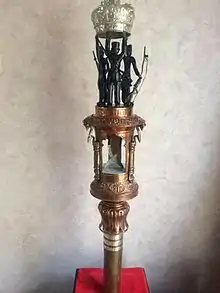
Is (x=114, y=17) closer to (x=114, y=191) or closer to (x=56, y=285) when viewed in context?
(x=114, y=191)

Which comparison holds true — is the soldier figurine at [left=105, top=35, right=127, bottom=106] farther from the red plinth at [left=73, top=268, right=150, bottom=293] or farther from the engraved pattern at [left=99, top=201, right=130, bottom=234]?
the red plinth at [left=73, top=268, right=150, bottom=293]

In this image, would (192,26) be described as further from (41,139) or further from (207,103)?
(41,139)

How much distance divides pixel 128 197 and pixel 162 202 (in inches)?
15.6

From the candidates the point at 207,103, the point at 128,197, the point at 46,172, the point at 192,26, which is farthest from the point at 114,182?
the point at 192,26

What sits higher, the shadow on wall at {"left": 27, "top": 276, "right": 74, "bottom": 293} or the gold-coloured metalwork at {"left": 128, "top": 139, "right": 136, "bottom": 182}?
the gold-coloured metalwork at {"left": 128, "top": 139, "right": 136, "bottom": 182}

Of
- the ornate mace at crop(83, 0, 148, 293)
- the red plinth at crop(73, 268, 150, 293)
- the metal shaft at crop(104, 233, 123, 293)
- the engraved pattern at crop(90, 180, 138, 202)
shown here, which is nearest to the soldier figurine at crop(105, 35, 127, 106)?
the ornate mace at crop(83, 0, 148, 293)

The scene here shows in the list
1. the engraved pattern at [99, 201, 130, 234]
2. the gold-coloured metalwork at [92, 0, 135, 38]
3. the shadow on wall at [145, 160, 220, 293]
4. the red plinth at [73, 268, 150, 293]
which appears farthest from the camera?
the shadow on wall at [145, 160, 220, 293]

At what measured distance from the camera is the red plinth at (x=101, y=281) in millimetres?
1296

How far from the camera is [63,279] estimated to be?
1.56 m

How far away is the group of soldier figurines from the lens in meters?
1.07

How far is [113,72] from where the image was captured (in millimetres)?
1067

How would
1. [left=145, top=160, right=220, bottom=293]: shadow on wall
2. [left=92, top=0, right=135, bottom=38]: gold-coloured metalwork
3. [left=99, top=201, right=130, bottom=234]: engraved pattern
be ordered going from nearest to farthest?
[left=92, top=0, right=135, bottom=38]: gold-coloured metalwork
[left=99, top=201, right=130, bottom=234]: engraved pattern
[left=145, top=160, right=220, bottom=293]: shadow on wall

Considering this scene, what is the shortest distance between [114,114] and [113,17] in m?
0.26

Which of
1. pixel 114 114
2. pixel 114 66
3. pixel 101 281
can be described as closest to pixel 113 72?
pixel 114 66
